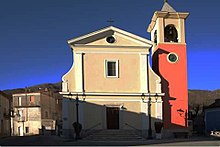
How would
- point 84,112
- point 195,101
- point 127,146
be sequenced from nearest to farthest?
point 127,146, point 84,112, point 195,101

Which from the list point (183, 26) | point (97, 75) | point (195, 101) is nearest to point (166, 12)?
point (183, 26)

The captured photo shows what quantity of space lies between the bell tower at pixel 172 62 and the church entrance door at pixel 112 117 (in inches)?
149

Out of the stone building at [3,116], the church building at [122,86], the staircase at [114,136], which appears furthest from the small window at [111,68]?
the stone building at [3,116]

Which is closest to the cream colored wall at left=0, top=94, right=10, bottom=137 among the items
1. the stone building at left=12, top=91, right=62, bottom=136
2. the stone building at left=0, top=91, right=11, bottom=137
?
the stone building at left=0, top=91, right=11, bottom=137

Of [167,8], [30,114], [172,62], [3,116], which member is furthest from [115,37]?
[30,114]

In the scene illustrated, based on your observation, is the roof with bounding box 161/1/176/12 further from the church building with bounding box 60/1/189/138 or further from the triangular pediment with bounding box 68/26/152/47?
the triangular pediment with bounding box 68/26/152/47

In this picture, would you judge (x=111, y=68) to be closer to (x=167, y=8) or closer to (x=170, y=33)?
(x=170, y=33)

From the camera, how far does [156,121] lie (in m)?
28.8

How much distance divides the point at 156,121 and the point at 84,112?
549 cm

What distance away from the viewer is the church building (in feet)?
93.0

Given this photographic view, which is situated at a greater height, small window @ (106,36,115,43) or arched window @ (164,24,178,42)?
arched window @ (164,24,178,42)

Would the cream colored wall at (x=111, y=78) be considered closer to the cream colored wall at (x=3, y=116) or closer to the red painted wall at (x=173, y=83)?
the red painted wall at (x=173, y=83)

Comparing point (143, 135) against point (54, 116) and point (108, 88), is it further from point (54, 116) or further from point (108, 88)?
point (54, 116)

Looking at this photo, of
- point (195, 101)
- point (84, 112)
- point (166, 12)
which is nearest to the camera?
point (84, 112)
